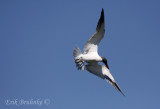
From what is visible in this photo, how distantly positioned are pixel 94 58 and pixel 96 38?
2.47ft

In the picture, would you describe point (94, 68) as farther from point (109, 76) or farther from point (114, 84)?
point (114, 84)

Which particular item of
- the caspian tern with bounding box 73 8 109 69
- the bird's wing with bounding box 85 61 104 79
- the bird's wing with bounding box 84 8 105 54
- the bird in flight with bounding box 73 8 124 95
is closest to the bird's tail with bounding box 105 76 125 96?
the bird in flight with bounding box 73 8 124 95

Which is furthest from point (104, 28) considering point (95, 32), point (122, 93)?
point (122, 93)

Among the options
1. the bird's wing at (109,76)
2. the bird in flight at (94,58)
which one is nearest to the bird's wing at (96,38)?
the bird in flight at (94,58)

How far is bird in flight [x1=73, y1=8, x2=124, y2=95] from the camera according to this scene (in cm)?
1305

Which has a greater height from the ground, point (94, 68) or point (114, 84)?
point (94, 68)

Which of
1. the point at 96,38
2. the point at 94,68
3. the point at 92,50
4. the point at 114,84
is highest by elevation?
the point at 96,38

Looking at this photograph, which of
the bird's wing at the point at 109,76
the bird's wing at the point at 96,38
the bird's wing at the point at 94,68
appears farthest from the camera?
the bird's wing at the point at 109,76

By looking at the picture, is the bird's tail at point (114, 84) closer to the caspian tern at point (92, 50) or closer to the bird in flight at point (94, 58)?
the bird in flight at point (94, 58)

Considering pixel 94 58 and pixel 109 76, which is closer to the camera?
pixel 94 58

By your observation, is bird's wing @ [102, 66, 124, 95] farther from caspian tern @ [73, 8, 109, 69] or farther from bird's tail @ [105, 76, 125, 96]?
caspian tern @ [73, 8, 109, 69]

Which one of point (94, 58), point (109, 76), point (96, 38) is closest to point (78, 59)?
point (94, 58)

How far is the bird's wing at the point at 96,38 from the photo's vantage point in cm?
1298

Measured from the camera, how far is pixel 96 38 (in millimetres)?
13258
